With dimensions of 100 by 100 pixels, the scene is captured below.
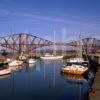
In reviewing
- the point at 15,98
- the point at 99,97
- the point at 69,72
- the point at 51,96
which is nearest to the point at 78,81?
the point at 69,72

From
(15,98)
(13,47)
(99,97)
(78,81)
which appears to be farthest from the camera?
Result: (13,47)

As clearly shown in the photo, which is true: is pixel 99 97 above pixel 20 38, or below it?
below

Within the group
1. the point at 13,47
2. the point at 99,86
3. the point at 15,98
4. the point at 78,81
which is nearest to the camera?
the point at 99,86

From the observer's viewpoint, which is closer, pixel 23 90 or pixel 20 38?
pixel 23 90

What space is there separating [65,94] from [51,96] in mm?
1793

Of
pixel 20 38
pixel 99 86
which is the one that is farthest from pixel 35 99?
pixel 20 38

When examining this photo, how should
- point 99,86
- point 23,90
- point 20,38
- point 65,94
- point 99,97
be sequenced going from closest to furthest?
point 99,97, point 99,86, point 65,94, point 23,90, point 20,38

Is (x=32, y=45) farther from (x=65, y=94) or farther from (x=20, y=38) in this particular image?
(x=65, y=94)

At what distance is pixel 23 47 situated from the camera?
128625 mm

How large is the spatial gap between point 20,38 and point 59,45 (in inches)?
779

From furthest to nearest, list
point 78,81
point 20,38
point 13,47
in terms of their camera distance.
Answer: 1. point 20,38
2. point 13,47
3. point 78,81

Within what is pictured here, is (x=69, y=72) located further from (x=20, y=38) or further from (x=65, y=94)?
(x=20, y=38)

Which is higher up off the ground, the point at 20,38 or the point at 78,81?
the point at 20,38

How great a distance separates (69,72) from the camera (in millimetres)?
41469
